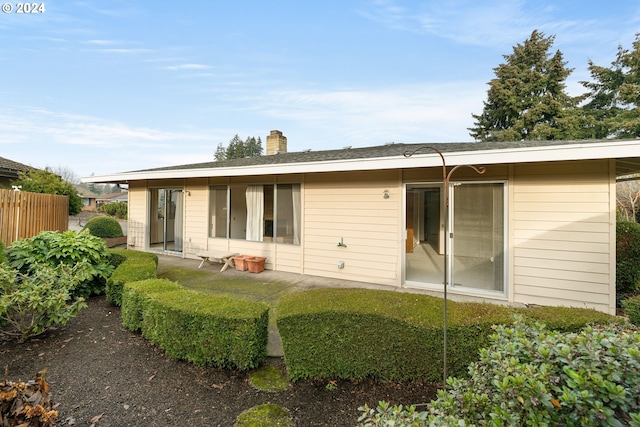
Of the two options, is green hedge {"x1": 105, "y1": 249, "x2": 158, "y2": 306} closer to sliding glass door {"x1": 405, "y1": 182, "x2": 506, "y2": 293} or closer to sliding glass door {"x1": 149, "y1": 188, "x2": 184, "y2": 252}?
sliding glass door {"x1": 149, "y1": 188, "x2": 184, "y2": 252}

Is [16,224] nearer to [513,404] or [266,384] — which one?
[266,384]

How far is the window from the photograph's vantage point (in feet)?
23.9

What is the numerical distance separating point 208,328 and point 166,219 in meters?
7.60

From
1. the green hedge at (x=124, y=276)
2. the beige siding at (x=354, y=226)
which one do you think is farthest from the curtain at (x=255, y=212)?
the green hedge at (x=124, y=276)

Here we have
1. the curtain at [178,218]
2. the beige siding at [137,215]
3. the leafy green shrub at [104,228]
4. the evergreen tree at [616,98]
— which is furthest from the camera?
the evergreen tree at [616,98]

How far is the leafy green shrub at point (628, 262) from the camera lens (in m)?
5.55

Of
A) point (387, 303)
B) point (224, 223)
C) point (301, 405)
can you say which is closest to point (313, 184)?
point (224, 223)

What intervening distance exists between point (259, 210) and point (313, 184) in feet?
5.70

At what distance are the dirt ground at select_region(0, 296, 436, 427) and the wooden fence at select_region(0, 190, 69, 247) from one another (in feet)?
12.6

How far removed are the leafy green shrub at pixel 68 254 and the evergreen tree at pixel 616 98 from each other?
80.2ft

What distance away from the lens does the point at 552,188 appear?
15.9 ft

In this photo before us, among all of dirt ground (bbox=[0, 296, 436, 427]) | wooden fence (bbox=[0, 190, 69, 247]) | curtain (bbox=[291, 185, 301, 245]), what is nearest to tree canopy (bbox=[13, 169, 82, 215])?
wooden fence (bbox=[0, 190, 69, 247])

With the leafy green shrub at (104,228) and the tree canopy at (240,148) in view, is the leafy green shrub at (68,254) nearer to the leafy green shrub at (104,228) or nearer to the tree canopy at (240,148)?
the leafy green shrub at (104,228)

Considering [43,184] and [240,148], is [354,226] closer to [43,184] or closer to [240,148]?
[43,184]
